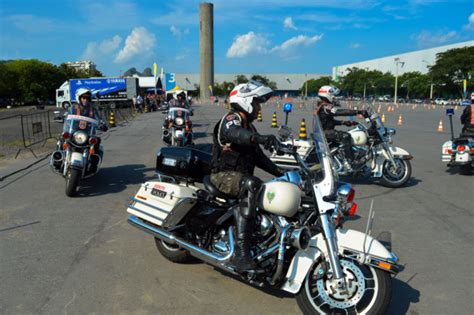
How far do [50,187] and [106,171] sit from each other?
5.60 ft

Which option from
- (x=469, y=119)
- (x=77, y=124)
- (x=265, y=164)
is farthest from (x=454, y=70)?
(x=265, y=164)

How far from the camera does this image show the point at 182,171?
181 inches

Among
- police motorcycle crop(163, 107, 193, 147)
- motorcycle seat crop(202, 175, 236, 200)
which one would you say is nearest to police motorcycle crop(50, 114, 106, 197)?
motorcycle seat crop(202, 175, 236, 200)

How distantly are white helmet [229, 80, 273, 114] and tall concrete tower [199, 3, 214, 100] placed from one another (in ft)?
311

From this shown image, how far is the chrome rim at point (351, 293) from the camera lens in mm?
3264

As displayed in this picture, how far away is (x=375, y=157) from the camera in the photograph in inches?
324

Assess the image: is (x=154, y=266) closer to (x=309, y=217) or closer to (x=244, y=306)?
(x=244, y=306)

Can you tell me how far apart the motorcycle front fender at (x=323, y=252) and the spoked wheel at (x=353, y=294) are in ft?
0.38

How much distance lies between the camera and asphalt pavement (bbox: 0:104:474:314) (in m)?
3.76

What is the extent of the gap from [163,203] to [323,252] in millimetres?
1844

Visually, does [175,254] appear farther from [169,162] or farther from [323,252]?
[323,252]

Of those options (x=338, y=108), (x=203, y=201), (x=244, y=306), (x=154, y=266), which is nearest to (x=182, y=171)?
(x=203, y=201)

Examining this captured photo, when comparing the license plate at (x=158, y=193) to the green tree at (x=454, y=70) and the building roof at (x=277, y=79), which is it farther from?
the building roof at (x=277, y=79)

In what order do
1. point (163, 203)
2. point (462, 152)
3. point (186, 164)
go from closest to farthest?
point (163, 203)
point (186, 164)
point (462, 152)
